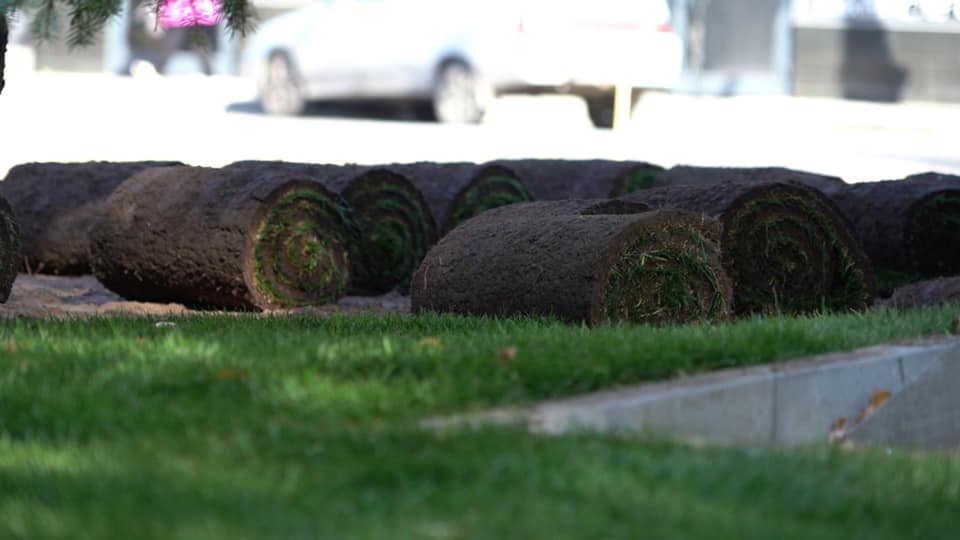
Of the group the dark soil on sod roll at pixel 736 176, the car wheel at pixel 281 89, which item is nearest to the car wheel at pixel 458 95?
the car wheel at pixel 281 89

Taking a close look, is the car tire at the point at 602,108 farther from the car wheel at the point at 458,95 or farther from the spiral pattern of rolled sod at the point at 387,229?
the spiral pattern of rolled sod at the point at 387,229

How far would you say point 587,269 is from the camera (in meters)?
7.43

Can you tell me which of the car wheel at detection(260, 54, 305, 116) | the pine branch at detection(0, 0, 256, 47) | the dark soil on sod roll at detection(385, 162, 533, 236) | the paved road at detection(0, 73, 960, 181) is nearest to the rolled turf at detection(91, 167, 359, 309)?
the pine branch at detection(0, 0, 256, 47)

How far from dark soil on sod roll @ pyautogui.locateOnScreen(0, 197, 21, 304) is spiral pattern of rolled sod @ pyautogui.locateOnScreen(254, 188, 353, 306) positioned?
1.40 meters

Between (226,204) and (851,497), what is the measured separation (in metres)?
6.13

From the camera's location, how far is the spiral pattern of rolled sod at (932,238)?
11211 millimetres

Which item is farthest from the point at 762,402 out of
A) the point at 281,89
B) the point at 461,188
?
the point at 281,89

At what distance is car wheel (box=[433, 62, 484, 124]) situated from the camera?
2392 cm

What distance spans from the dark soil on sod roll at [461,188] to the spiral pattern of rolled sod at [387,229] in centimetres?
30

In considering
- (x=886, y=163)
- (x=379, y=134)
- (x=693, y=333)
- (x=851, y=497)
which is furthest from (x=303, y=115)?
(x=851, y=497)

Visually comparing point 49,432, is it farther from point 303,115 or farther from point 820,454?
point 303,115

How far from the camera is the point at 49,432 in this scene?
4.80 meters

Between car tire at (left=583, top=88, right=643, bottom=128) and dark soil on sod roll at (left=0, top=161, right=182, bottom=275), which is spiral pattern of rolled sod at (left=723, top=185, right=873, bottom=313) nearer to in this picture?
dark soil on sod roll at (left=0, top=161, right=182, bottom=275)

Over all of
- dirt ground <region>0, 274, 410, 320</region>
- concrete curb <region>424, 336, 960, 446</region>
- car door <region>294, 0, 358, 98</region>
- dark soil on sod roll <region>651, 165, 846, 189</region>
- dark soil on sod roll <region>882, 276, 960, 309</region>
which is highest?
car door <region>294, 0, 358, 98</region>
